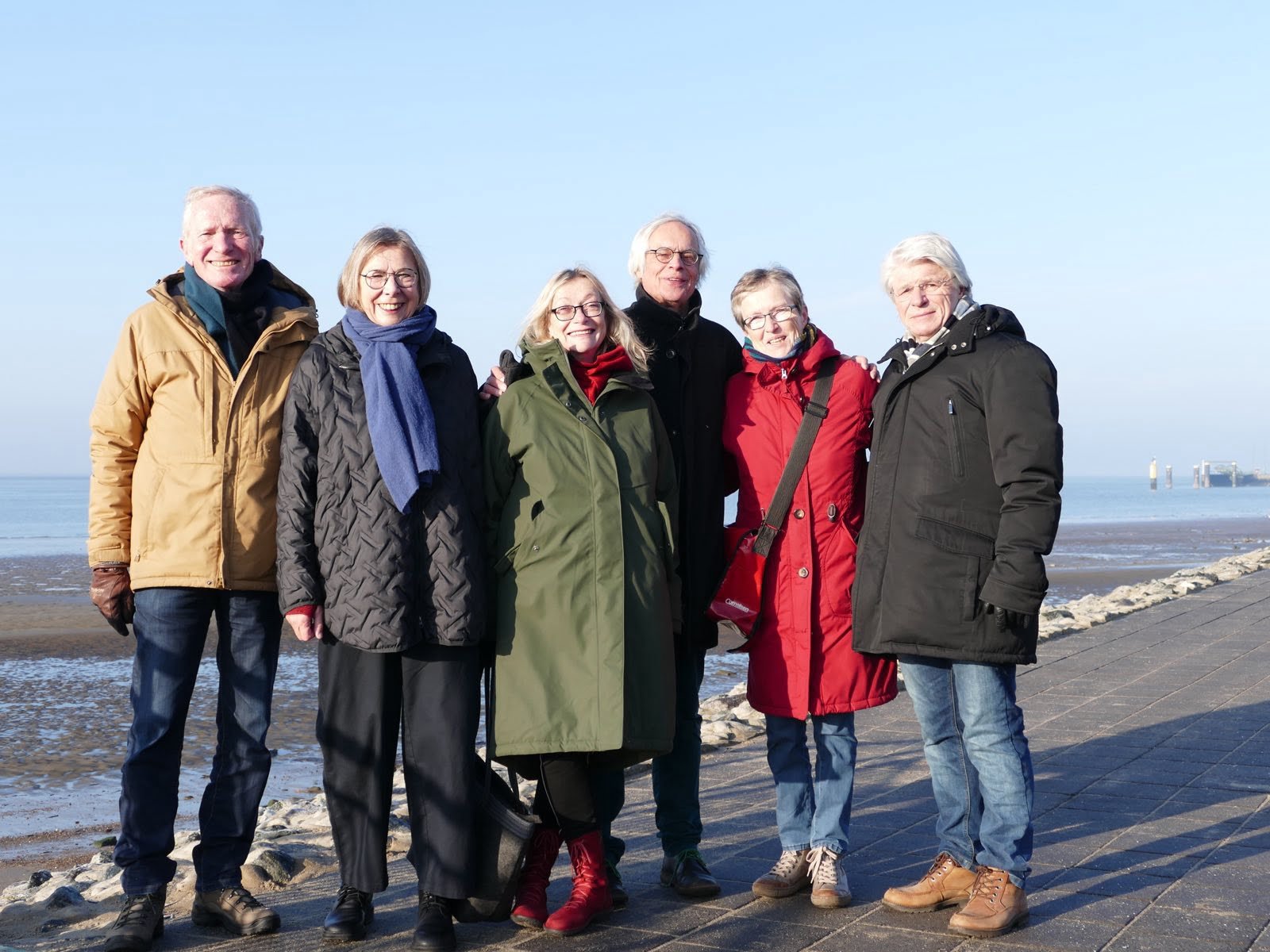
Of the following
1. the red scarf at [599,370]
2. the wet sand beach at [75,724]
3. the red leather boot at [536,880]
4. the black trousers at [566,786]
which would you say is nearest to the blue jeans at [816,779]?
the black trousers at [566,786]

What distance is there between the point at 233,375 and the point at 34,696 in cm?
866

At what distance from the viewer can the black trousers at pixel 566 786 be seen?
380 cm

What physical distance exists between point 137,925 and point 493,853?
1.01m

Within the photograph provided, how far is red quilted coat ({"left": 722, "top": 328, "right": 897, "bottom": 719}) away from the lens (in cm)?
401

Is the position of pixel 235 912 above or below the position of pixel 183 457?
below

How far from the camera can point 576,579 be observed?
3732 millimetres

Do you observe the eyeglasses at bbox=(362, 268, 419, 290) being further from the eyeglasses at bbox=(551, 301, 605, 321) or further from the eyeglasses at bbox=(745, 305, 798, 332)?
the eyeglasses at bbox=(745, 305, 798, 332)

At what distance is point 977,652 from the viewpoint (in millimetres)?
3684

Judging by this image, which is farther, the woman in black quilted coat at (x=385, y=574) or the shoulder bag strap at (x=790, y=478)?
the shoulder bag strap at (x=790, y=478)

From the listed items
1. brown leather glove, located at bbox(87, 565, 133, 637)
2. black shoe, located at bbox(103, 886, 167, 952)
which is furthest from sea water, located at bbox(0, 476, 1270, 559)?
black shoe, located at bbox(103, 886, 167, 952)

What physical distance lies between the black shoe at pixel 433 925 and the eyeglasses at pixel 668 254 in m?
2.14

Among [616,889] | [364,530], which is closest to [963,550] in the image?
[616,889]

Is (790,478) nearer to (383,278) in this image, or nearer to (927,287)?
(927,287)

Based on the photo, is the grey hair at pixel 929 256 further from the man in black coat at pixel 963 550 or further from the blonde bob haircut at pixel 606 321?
the blonde bob haircut at pixel 606 321
